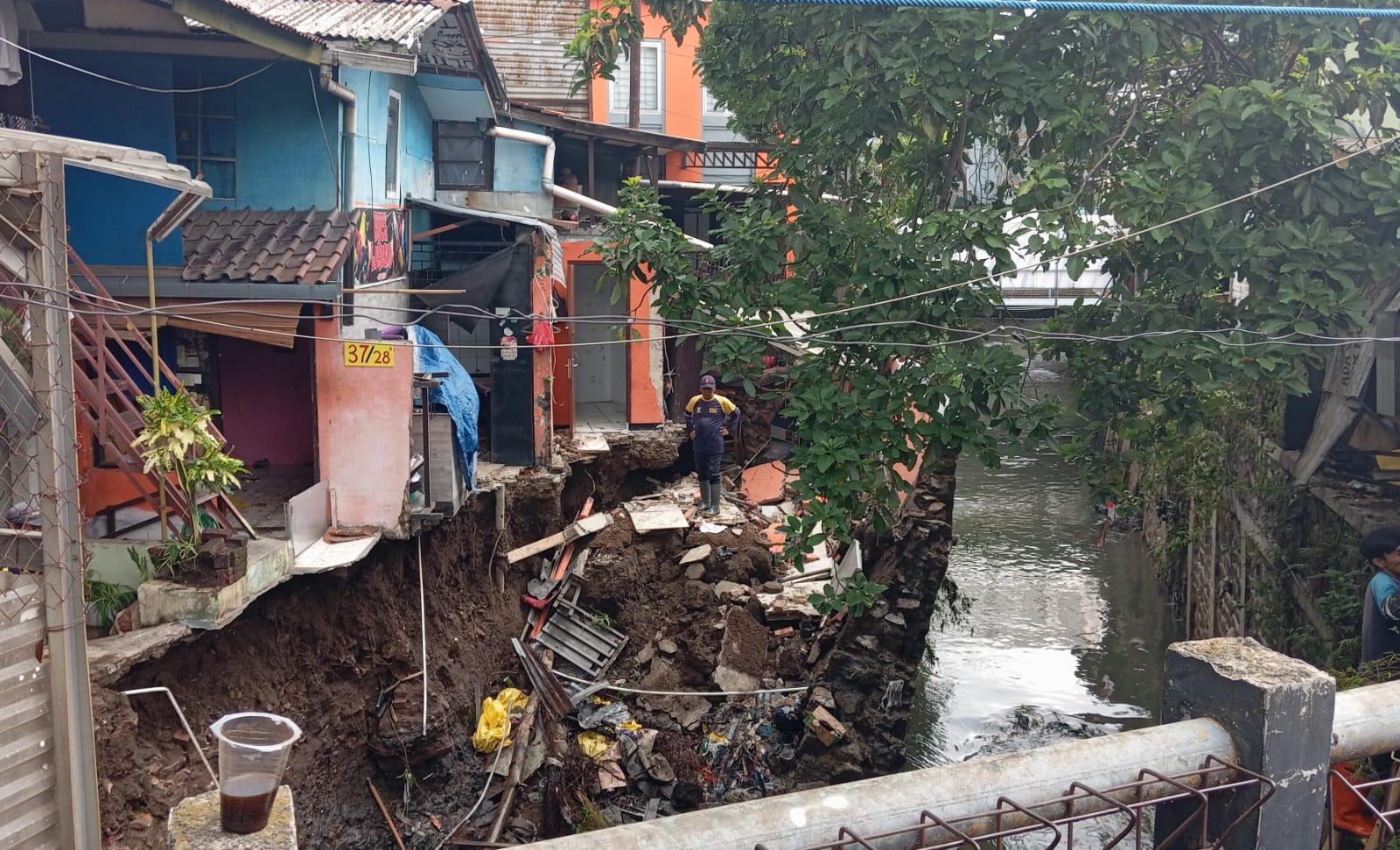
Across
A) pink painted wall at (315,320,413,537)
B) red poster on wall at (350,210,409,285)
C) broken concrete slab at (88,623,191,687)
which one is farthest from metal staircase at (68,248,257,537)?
red poster on wall at (350,210,409,285)

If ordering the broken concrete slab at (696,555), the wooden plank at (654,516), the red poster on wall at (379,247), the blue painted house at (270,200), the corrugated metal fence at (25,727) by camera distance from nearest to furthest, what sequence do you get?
the corrugated metal fence at (25,727)
the blue painted house at (270,200)
the red poster on wall at (379,247)
the broken concrete slab at (696,555)
the wooden plank at (654,516)

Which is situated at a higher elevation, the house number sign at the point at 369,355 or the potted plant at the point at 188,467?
the house number sign at the point at 369,355

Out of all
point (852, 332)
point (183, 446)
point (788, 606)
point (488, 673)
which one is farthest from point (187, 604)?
point (788, 606)

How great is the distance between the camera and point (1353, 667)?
755cm

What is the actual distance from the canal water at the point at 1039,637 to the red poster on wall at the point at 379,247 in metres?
8.31

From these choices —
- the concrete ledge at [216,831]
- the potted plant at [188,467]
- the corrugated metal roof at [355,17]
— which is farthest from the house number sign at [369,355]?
the concrete ledge at [216,831]

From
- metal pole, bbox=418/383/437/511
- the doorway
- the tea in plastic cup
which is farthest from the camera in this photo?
the doorway

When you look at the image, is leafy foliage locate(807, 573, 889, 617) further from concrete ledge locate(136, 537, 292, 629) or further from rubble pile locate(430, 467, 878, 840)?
concrete ledge locate(136, 537, 292, 629)

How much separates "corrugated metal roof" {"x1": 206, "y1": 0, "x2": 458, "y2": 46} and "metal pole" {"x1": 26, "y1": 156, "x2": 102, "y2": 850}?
3861 mm

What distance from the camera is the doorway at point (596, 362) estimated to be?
60.6ft

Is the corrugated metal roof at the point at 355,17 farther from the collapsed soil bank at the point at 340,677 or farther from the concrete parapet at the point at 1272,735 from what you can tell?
the concrete parapet at the point at 1272,735

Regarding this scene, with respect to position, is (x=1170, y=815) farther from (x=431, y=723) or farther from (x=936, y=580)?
(x=936, y=580)

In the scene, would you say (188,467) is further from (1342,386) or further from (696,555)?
(1342,386)

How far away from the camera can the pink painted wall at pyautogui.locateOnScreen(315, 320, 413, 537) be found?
1011cm
